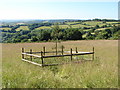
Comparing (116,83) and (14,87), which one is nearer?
(14,87)

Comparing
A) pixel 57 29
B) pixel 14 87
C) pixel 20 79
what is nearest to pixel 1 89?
pixel 14 87

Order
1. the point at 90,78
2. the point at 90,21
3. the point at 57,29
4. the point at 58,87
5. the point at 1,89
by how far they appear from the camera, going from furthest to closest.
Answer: the point at 90,21 → the point at 57,29 → the point at 90,78 → the point at 58,87 → the point at 1,89

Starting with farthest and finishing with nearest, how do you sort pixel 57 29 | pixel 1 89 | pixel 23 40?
pixel 23 40 < pixel 57 29 < pixel 1 89

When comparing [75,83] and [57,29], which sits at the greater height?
[57,29]

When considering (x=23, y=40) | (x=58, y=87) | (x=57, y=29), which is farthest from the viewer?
(x=23, y=40)

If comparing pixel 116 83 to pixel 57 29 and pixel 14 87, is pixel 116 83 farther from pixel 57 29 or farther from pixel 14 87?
pixel 57 29

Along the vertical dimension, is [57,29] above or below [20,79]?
above

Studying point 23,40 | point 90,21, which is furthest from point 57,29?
point 90,21

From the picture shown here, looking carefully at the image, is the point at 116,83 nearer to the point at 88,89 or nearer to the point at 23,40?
the point at 88,89

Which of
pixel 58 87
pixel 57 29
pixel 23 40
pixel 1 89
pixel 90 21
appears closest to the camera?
pixel 1 89
